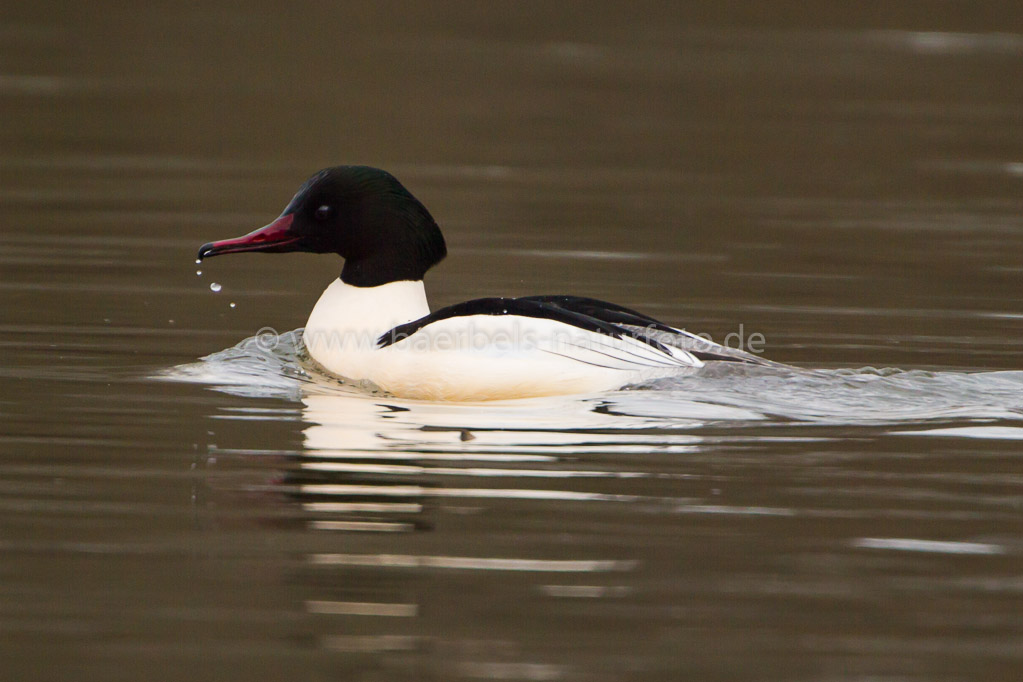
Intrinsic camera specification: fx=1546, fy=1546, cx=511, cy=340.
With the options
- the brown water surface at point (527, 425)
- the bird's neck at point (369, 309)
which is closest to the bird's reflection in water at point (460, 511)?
the brown water surface at point (527, 425)

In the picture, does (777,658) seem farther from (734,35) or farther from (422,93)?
(734,35)

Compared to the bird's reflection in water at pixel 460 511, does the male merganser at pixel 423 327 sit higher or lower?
higher

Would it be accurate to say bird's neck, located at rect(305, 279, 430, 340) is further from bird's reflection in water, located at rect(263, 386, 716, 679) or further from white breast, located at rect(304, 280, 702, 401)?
bird's reflection in water, located at rect(263, 386, 716, 679)

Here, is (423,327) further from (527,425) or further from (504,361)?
(527,425)

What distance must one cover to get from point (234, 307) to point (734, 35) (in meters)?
19.0

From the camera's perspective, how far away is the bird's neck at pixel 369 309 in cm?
715

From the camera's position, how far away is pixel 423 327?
670 cm

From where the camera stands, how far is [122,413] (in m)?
6.48

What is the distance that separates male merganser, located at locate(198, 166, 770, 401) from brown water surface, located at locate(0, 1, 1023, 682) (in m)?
0.14

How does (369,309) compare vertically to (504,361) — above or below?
above

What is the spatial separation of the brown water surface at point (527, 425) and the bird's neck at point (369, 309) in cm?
30

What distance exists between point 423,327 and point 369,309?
1.84 ft

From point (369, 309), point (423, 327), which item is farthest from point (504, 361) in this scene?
point (369, 309)

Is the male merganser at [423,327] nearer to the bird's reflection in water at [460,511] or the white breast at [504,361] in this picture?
the white breast at [504,361]
